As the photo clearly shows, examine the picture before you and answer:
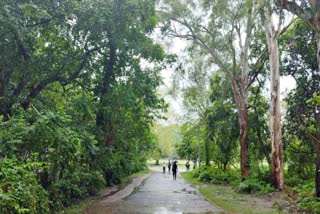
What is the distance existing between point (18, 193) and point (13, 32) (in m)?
5.51

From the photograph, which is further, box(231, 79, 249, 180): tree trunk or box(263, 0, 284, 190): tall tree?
box(231, 79, 249, 180): tree trunk

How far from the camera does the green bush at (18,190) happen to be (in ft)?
22.9

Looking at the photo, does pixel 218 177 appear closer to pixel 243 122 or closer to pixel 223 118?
pixel 223 118

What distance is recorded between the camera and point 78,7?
1190 cm

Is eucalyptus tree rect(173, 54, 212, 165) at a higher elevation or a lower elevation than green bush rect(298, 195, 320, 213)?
higher

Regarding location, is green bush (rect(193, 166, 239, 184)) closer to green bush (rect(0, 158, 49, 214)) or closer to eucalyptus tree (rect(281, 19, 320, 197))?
eucalyptus tree (rect(281, 19, 320, 197))

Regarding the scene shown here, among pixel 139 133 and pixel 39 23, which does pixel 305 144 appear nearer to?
pixel 139 133

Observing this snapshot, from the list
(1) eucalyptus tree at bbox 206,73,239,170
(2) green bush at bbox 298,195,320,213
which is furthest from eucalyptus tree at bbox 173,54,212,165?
(2) green bush at bbox 298,195,320,213

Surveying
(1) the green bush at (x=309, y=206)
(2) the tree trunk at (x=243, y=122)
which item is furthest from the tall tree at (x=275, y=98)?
(1) the green bush at (x=309, y=206)

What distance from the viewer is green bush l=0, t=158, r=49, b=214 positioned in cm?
698

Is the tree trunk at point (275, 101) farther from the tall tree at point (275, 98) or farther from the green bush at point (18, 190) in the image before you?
the green bush at point (18, 190)

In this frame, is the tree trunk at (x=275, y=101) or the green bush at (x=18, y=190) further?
the tree trunk at (x=275, y=101)

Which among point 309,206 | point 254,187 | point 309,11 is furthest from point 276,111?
point 309,11

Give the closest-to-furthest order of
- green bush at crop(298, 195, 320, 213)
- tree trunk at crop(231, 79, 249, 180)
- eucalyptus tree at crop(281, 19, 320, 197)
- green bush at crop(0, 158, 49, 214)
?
green bush at crop(0, 158, 49, 214), green bush at crop(298, 195, 320, 213), eucalyptus tree at crop(281, 19, 320, 197), tree trunk at crop(231, 79, 249, 180)
